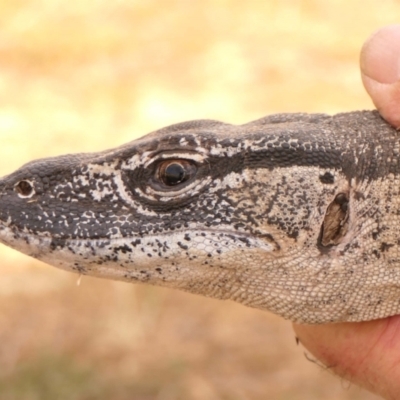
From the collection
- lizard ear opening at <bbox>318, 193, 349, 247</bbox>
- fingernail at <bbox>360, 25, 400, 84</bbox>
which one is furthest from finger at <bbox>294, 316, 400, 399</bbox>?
fingernail at <bbox>360, 25, 400, 84</bbox>

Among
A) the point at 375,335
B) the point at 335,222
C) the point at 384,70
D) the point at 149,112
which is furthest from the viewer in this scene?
the point at 149,112

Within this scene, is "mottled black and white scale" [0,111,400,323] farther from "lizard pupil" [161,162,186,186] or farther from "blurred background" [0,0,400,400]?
"blurred background" [0,0,400,400]

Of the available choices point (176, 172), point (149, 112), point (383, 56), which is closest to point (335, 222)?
point (176, 172)

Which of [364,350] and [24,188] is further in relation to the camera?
[364,350]

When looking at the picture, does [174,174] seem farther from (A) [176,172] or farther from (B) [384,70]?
(B) [384,70]

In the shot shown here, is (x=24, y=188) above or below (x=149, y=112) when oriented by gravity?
below

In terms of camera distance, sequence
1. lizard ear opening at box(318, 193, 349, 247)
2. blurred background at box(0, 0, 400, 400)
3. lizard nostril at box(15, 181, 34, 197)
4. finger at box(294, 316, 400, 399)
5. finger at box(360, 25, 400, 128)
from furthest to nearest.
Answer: blurred background at box(0, 0, 400, 400), finger at box(294, 316, 400, 399), finger at box(360, 25, 400, 128), lizard nostril at box(15, 181, 34, 197), lizard ear opening at box(318, 193, 349, 247)

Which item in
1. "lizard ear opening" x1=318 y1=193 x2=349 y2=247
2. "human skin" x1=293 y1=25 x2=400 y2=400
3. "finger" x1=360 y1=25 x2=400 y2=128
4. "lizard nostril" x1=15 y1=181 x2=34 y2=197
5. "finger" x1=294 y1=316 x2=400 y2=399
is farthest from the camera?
"finger" x1=294 y1=316 x2=400 y2=399
